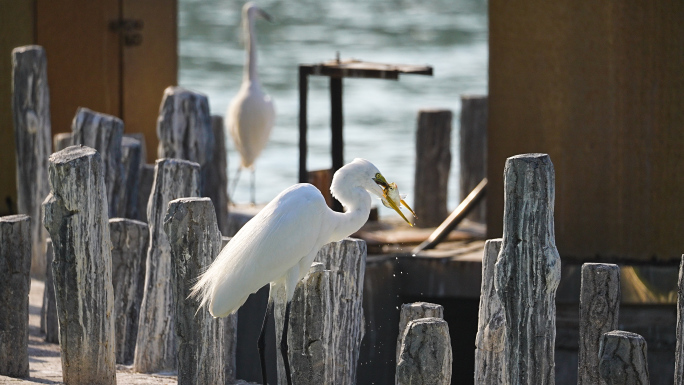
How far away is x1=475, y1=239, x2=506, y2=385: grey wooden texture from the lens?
4.60 m

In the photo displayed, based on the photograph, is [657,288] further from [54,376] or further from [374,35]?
[374,35]

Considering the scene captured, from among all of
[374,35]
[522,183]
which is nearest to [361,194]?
[522,183]

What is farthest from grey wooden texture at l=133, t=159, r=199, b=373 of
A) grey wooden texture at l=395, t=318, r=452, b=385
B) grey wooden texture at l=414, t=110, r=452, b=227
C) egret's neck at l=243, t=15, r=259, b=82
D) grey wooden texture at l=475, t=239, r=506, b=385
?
grey wooden texture at l=414, t=110, r=452, b=227

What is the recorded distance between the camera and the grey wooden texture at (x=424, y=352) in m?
3.83

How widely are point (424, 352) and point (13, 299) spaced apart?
1.91m

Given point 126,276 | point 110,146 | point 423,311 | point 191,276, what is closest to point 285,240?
point 191,276

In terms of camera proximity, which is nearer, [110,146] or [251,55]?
[110,146]

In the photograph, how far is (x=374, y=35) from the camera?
3005 cm

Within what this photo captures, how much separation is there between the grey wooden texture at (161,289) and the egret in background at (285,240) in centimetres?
73

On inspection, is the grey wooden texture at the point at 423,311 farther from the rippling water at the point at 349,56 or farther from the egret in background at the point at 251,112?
the rippling water at the point at 349,56

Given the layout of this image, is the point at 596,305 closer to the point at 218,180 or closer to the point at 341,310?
the point at 341,310

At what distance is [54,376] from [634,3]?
3.68 m

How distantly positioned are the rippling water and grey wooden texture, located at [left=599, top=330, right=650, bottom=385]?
33.2ft

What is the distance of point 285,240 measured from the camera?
176 inches
